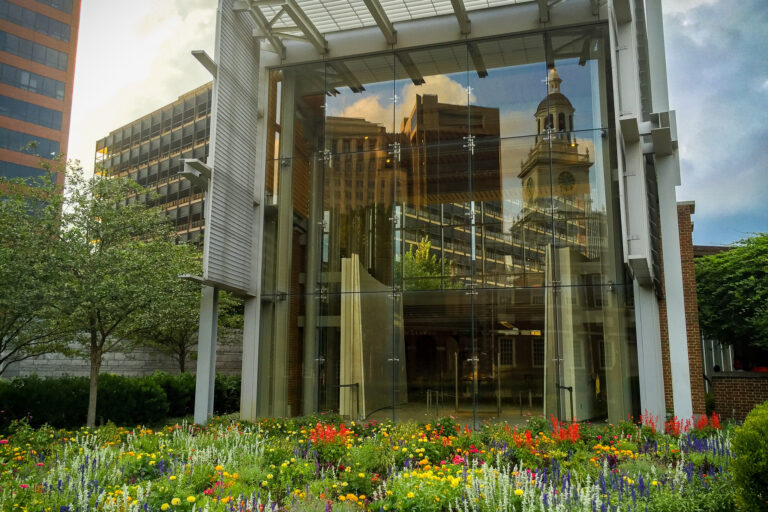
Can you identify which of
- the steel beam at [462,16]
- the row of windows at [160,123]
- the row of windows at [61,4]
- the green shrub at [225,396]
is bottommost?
the green shrub at [225,396]

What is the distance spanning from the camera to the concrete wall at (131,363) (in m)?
27.0

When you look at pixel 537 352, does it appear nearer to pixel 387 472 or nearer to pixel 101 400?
pixel 387 472

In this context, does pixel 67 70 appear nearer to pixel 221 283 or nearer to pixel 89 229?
pixel 89 229

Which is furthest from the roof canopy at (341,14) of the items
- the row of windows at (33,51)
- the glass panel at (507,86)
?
the row of windows at (33,51)

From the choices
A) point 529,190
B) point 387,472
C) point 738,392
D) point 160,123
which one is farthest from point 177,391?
point 160,123

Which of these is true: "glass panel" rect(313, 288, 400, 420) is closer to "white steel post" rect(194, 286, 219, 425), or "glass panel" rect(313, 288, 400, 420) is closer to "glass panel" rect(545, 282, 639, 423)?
"white steel post" rect(194, 286, 219, 425)

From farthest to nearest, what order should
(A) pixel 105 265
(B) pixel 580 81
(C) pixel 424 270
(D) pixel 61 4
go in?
(D) pixel 61 4, (A) pixel 105 265, (C) pixel 424 270, (B) pixel 580 81

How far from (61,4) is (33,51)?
5.85 meters

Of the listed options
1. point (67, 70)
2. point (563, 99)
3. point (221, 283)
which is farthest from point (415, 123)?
point (67, 70)

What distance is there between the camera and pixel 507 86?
13.2m

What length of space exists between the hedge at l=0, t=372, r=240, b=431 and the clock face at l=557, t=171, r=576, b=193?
1092cm

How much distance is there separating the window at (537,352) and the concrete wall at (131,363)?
17372 millimetres

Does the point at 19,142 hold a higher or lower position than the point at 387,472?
higher

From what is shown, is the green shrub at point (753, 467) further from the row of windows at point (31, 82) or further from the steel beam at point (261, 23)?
the row of windows at point (31, 82)
